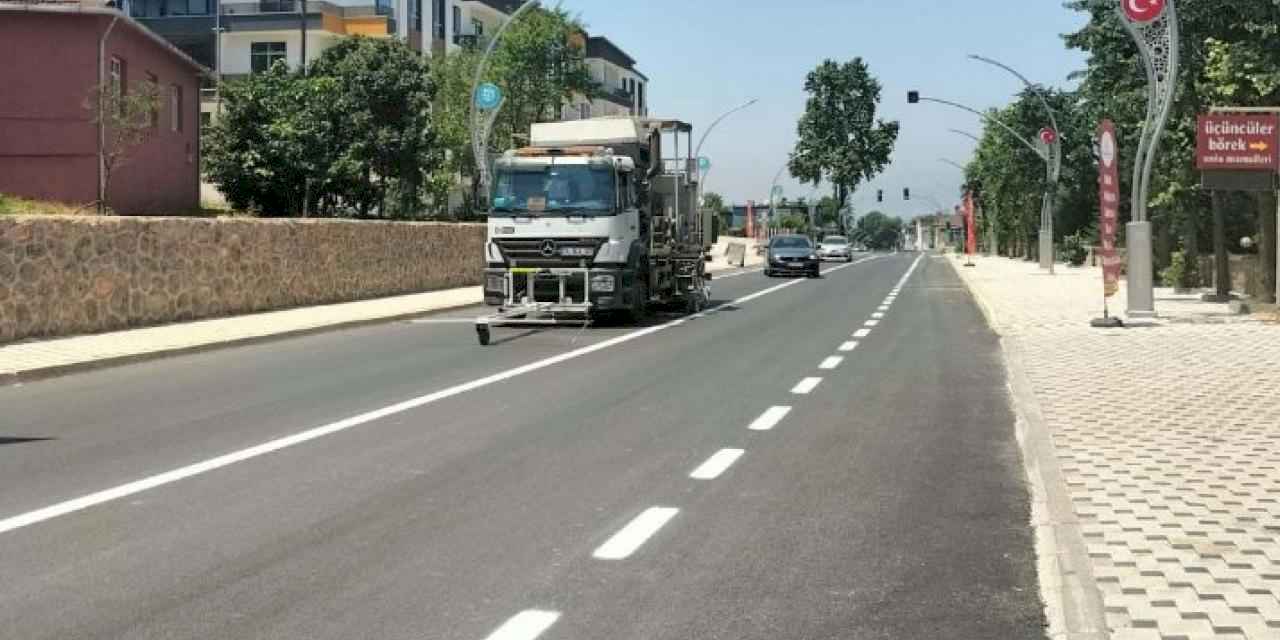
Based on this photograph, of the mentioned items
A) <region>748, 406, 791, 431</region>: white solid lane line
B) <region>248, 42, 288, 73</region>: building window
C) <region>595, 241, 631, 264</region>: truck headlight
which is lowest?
<region>748, 406, 791, 431</region>: white solid lane line

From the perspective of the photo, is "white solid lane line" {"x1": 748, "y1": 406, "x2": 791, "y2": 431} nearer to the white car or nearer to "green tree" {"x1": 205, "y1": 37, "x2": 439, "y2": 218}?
"green tree" {"x1": 205, "y1": 37, "x2": 439, "y2": 218}

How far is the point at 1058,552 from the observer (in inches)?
223

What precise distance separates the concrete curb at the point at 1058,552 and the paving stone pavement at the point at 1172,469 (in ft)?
0.19

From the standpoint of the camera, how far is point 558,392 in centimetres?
1194

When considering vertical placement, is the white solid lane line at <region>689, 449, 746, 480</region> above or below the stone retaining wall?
below

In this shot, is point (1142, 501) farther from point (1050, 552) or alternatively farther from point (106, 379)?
point (106, 379)

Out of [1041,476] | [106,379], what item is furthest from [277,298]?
[1041,476]

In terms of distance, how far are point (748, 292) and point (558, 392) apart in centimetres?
2199

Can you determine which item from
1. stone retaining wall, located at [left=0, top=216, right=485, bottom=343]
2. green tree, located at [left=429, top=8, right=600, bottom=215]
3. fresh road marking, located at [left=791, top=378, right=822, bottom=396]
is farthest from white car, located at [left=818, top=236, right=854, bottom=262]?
fresh road marking, located at [left=791, top=378, right=822, bottom=396]

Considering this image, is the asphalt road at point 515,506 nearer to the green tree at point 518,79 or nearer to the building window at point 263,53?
the green tree at point 518,79

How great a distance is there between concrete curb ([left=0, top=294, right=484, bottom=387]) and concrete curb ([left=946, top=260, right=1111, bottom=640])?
9.88 meters

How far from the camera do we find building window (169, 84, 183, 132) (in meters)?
39.0

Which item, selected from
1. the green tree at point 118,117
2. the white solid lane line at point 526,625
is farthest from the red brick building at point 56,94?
the white solid lane line at point 526,625

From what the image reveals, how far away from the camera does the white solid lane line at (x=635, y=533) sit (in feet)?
19.2
